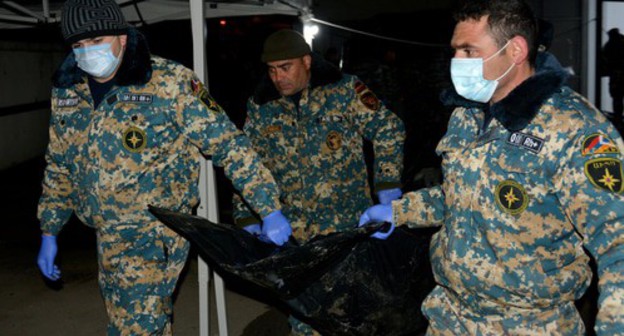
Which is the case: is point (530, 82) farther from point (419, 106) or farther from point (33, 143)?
point (33, 143)

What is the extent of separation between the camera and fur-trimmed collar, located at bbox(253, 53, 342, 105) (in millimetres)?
3637

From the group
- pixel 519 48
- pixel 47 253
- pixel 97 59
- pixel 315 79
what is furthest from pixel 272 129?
pixel 519 48

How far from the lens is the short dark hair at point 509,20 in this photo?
80.3 inches

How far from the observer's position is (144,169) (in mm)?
2877

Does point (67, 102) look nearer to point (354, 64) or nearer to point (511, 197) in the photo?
point (511, 197)

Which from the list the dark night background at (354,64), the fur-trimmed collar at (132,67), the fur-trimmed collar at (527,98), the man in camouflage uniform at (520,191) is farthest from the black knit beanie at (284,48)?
the dark night background at (354,64)

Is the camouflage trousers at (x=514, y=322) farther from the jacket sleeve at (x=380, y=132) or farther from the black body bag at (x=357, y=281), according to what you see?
the jacket sleeve at (x=380, y=132)

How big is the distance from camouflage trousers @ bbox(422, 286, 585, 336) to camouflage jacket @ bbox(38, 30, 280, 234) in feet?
3.07

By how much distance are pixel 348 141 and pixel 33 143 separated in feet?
30.9

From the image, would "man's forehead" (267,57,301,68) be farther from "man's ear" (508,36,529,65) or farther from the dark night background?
the dark night background

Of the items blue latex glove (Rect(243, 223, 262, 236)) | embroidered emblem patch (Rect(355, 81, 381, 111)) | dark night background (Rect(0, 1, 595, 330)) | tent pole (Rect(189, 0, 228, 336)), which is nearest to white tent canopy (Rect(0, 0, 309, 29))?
dark night background (Rect(0, 1, 595, 330))

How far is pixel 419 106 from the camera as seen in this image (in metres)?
9.61

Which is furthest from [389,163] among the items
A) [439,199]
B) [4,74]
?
[4,74]

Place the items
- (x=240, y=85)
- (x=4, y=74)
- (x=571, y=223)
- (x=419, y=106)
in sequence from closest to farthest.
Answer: (x=571, y=223), (x=419, y=106), (x=4, y=74), (x=240, y=85)
